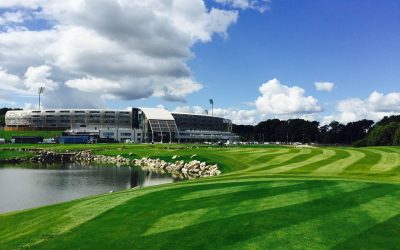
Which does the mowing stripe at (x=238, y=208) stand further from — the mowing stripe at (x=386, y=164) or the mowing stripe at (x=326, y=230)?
the mowing stripe at (x=386, y=164)

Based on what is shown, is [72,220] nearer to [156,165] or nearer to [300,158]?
[300,158]

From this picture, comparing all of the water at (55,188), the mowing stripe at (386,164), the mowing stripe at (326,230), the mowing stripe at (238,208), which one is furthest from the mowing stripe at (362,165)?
the water at (55,188)

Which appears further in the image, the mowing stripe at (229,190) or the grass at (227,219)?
the mowing stripe at (229,190)

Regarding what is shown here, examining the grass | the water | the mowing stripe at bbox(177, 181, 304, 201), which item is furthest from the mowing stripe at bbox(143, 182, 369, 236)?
the water

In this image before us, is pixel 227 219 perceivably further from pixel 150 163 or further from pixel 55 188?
pixel 150 163

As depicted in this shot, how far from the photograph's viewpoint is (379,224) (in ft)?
53.6

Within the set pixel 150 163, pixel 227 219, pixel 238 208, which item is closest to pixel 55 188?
pixel 238 208

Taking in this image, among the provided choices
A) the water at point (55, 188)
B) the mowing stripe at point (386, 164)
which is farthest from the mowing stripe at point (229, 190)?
the mowing stripe at point (386, 164)

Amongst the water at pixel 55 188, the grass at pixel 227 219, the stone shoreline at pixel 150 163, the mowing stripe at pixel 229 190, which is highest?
the mowing stripe at pixel 229 190

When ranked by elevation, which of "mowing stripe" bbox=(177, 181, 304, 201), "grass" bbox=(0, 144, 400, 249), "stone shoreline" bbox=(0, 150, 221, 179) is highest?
"mowing stripe" bbox=(177, 181, 304, 201)

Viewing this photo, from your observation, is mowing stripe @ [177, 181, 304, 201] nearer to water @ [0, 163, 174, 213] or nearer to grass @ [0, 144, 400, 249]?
grass @ [0, 144, 400, 249]

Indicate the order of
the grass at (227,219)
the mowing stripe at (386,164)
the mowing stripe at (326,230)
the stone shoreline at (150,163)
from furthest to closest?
the stone shoreline at (150,163), the mowing stripe at (386,164), the grass at (227,219), the mowing stripe at (326,230)

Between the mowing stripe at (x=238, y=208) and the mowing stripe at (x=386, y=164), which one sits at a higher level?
the mowing stripe at (x=386, y=164)

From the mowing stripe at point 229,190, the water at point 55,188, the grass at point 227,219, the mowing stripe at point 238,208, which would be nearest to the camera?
the grass at point 227,219
